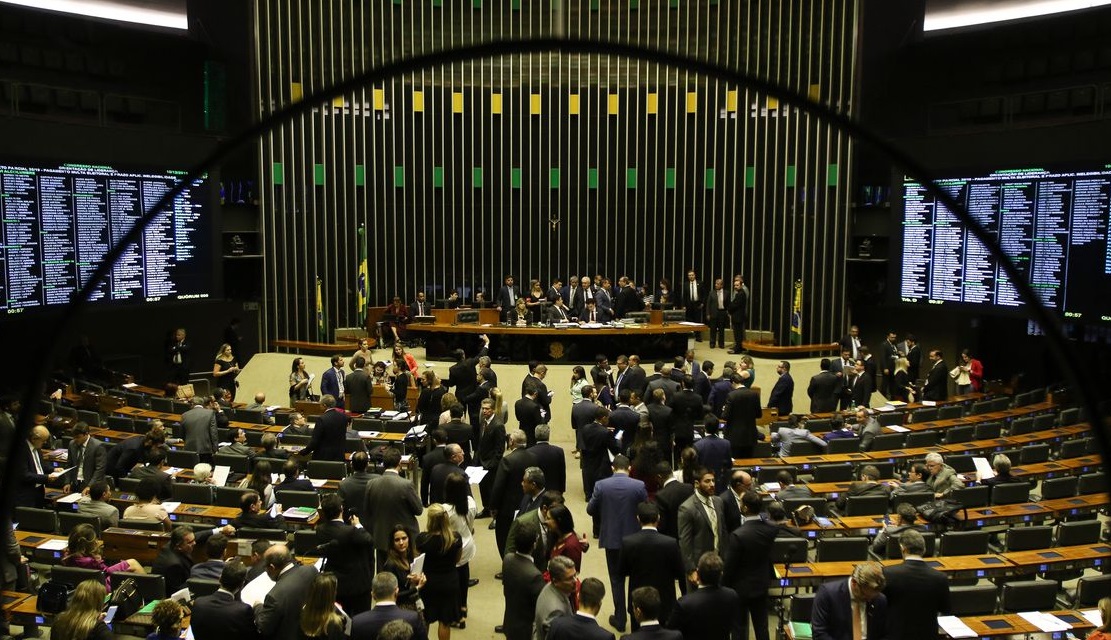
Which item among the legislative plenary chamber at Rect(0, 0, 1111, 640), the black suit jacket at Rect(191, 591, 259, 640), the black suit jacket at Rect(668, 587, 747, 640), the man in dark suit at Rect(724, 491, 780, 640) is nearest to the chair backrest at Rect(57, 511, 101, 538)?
the legislative plenary chamber at Rect(0, 0, 1111, 640)

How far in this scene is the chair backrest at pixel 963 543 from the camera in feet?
23.1

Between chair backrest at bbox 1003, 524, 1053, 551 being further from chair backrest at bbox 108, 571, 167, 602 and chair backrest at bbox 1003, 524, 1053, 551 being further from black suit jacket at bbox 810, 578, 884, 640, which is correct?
chair backrest at bbox 108, 571, 167, 602

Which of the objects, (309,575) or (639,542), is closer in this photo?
(309,575)

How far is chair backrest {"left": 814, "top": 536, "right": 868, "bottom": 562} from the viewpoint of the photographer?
6.87 meters

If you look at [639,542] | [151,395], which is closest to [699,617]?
[639,542]

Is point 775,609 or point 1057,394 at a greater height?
point 1057,394

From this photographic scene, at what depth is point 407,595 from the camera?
5.38 m

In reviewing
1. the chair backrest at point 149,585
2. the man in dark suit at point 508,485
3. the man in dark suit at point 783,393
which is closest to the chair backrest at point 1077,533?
the man in dark suit at point 508,485

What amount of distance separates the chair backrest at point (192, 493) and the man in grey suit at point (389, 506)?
195 cm

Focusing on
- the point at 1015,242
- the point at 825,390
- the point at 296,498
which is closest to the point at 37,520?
the point at 296,498

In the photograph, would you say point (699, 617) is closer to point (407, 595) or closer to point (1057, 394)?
point (407, 595)

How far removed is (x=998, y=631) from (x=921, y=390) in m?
9.70

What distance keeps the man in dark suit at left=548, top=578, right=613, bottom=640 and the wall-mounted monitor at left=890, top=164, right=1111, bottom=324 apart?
29.9 ft

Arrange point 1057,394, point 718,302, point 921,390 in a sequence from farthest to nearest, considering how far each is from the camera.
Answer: point 718,302 < point 921,390 < point 1057,394
